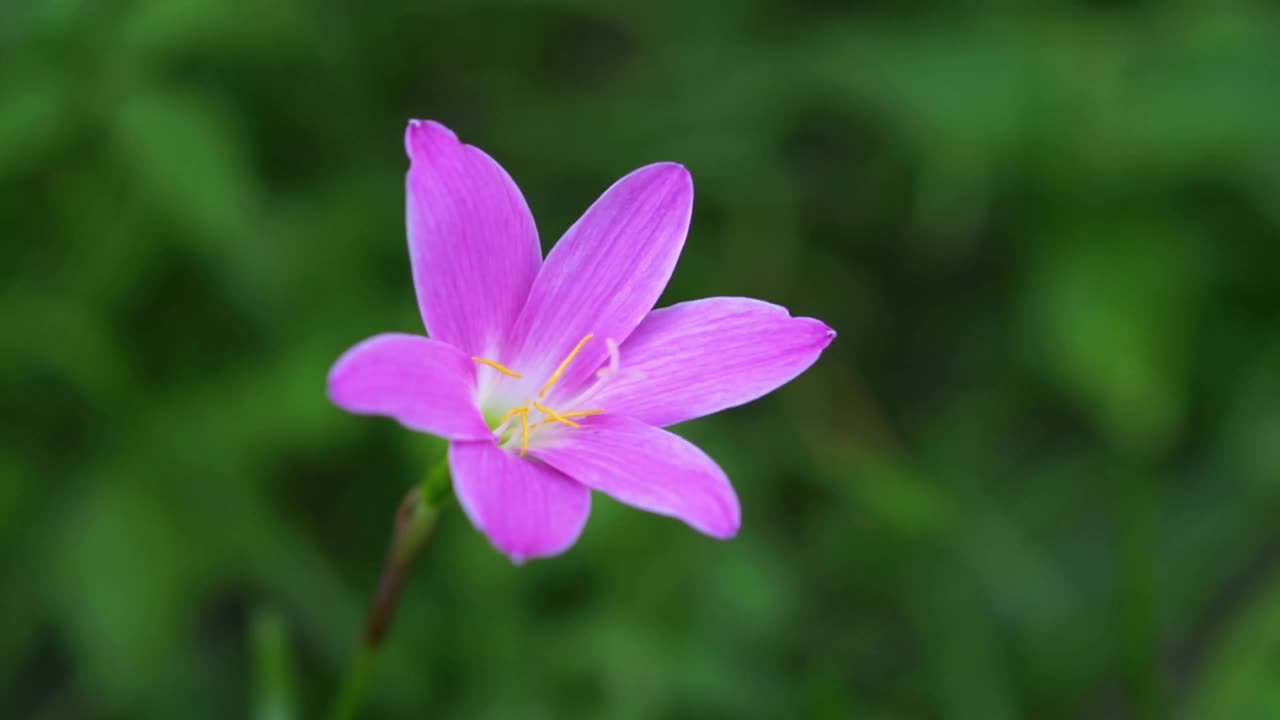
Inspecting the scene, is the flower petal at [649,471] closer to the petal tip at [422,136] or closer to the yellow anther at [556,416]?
the yellow anther at [556,416]

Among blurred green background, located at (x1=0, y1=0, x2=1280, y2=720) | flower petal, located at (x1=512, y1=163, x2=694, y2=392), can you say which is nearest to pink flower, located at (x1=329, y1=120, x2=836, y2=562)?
flower petal, located at (x1=512, y1=163, x2=694, y2=392)

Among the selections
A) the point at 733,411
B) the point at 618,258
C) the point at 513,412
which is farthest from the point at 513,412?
the point at 733,411

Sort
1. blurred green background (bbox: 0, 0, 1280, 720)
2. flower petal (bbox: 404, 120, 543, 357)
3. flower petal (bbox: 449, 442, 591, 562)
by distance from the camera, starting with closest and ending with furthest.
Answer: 1. flower petal (bbox: 449, 442, 591, 562)
2. flower petal (bbox: 404, 120, 543, 357)
3. blurred green background (bbox: 0, 0, 1280, 720)

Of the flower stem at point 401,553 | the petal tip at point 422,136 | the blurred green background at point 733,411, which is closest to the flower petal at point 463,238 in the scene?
the petal tip at point 422,136

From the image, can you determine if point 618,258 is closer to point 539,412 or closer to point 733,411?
point 539,412

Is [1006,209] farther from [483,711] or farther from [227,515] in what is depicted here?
[227,515]

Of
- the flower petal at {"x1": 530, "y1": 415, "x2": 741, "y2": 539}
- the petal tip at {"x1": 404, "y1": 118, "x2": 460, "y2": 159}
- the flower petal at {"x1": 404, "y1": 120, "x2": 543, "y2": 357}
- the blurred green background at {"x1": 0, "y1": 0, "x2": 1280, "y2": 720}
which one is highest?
the petal tip at {"x1": 404, "y1": 118, "x2": 460, "y2": 159}

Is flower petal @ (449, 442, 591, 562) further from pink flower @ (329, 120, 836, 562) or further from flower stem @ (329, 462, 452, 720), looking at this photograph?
flower stem @ (329, 462, 452, 720)

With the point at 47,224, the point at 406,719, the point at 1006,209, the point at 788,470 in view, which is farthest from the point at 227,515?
the point at 1006,209
